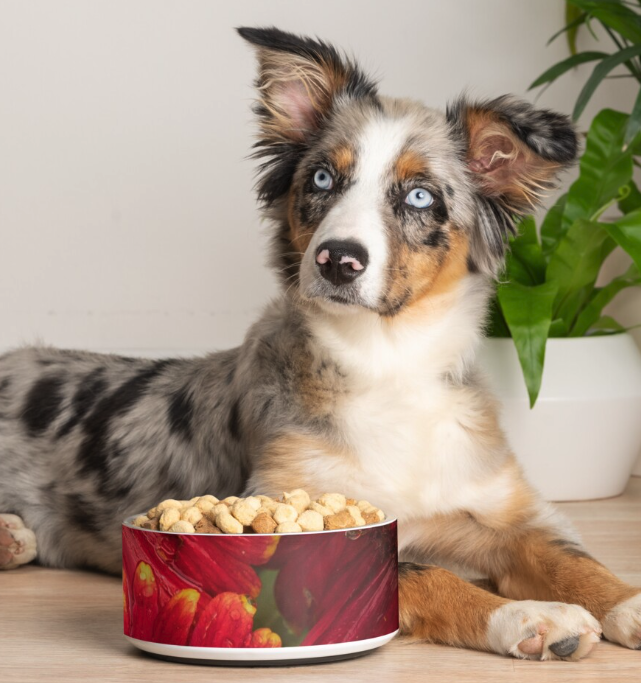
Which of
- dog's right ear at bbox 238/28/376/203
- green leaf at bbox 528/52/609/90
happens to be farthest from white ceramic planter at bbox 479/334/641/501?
dog's right ear at bbox 238/28/376/203

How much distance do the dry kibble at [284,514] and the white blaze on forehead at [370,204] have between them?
0.52 meters

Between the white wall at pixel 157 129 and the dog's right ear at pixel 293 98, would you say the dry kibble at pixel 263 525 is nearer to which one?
the dog's right ear at pixel 293 98

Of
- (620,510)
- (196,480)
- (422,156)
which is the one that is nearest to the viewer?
(422,156)

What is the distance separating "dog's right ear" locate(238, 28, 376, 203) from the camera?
8.36 feet

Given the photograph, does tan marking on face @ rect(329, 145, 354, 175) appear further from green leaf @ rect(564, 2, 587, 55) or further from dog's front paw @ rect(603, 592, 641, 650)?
green leaf @ rect(564, 2, 587, 55)

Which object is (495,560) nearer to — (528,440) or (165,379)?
(165,379)

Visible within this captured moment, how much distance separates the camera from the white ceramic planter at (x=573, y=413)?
364cm

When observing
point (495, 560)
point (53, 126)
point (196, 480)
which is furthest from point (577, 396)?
point (53, 126)

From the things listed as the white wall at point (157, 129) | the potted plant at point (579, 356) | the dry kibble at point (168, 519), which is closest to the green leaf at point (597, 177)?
the potted plant at point (579, 356)

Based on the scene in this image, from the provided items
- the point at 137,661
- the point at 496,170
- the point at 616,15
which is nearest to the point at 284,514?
the point at 137,661

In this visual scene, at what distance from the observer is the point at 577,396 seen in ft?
11.9

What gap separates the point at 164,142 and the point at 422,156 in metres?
2.53

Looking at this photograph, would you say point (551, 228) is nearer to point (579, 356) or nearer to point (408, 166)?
point (579, 356)

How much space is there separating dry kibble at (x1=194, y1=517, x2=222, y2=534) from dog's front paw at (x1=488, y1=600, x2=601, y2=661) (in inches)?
21.5
